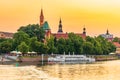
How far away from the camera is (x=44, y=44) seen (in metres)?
125

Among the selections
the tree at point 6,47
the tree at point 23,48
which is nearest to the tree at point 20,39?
the tree at point 6,47

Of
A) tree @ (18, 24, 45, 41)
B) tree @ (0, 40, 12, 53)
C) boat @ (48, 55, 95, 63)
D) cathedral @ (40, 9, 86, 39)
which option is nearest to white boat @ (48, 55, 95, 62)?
boat @ (48, 55, 95, 63)

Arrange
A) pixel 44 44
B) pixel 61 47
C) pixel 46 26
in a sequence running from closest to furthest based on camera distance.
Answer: pixel 44 44, pixel 61 47, pixel 46 26

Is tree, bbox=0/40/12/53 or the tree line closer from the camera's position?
the tree line

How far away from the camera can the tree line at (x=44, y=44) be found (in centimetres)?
12275

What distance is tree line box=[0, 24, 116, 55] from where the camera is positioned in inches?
4833

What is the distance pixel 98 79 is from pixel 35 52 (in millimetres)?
60557

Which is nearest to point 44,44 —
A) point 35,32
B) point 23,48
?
point 23,48

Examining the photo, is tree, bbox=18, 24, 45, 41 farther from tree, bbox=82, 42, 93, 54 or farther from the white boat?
the white boat

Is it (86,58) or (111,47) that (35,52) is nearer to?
(86,58)

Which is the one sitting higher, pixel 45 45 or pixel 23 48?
pixel 45 45

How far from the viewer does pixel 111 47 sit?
169 meters

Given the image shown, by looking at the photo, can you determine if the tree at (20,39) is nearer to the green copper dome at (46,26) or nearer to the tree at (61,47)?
the tree at (61,47)

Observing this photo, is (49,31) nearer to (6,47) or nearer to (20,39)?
(6,47)
